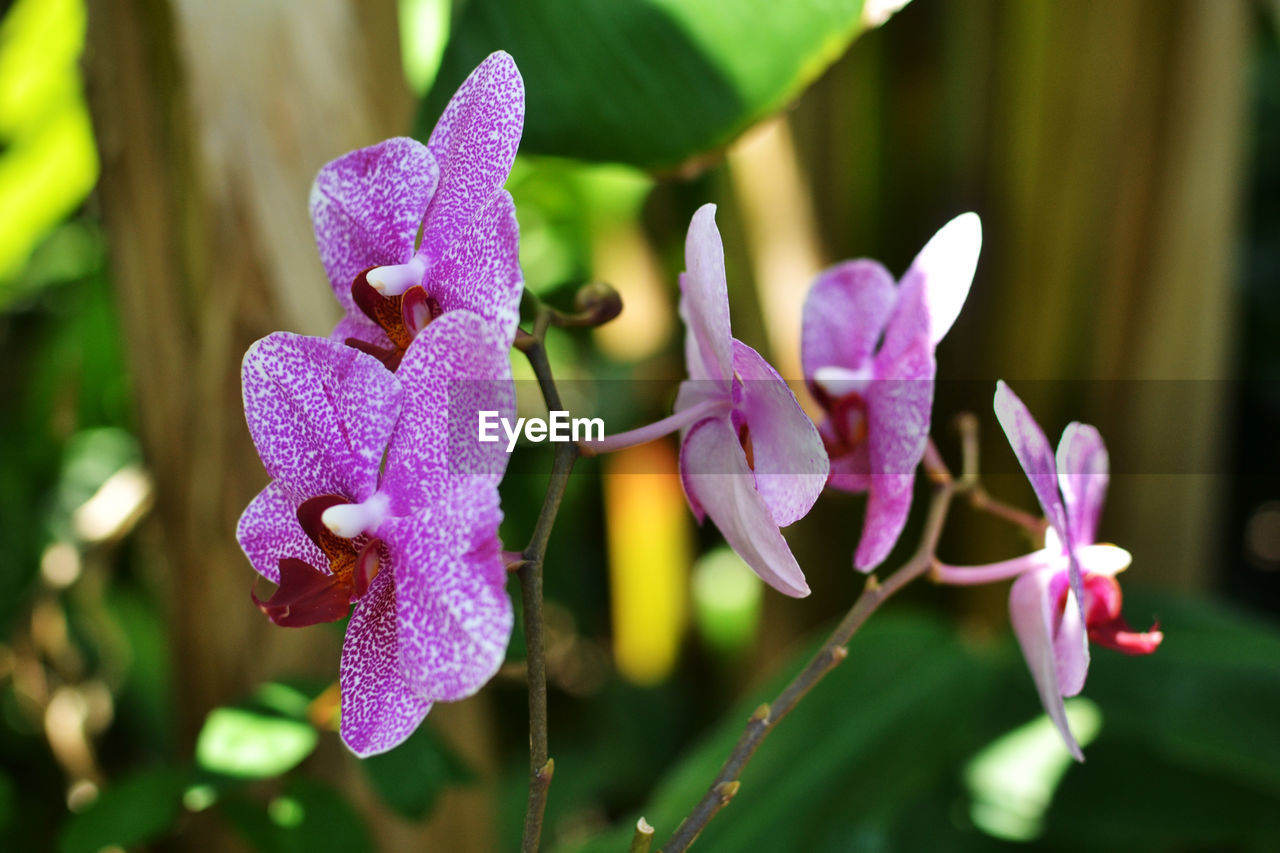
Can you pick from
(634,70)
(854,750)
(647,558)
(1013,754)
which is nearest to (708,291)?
(634,70)

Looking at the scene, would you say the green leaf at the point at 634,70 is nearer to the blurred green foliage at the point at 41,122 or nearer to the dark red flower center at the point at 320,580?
the dark red flower center at the point at 320,580

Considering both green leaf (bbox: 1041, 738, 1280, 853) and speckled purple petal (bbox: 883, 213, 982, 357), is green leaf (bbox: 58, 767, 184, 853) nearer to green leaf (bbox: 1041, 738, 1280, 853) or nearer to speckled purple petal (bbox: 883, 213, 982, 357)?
Answer: speckled purple petal (bbox: 883, 213, 982, 357)

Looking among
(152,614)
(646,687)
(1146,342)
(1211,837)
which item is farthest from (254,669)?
(1146,342)

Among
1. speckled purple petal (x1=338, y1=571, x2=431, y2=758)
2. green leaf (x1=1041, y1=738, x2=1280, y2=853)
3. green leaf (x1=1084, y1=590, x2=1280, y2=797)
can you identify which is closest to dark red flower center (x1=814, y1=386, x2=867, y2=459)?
speckled purple petal (x1=338, y1=571, x2=431, y2=758)

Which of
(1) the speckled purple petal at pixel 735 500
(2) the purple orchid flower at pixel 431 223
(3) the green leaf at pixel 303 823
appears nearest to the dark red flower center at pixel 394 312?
(2) the purple orchid flower at pixel 431 223

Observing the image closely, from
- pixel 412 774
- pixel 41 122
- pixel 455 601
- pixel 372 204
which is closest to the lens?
pixel 455 601

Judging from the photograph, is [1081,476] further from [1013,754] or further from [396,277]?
[1013,754]
